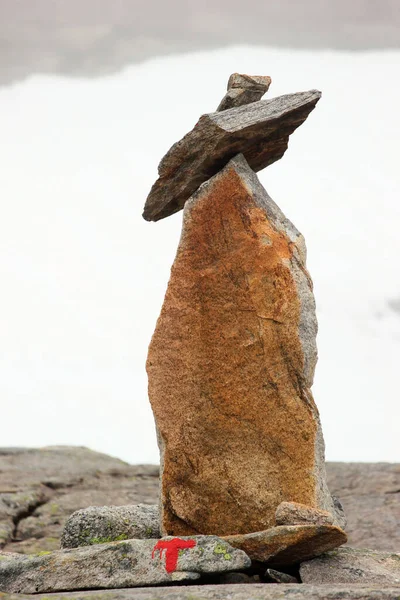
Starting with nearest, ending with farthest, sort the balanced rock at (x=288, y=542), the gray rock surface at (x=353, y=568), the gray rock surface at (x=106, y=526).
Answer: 1. the balanced rock at (x=288, y=542)
2. the gray rock surface at (x=353, y=568)
3. the gray rock surface at (x=106, y=526)

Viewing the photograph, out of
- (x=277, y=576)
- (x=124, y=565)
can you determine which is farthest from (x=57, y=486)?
(x=277, y=576)

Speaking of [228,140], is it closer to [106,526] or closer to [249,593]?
[106,526]

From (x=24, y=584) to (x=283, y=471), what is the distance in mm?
3635

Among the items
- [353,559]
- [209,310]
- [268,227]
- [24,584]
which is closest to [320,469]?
[353,559]

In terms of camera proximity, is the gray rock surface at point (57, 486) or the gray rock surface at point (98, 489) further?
the gray rock surface at point (98, 489)

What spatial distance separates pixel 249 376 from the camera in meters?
11.3

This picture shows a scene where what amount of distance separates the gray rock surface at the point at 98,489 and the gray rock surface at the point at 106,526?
7.69m

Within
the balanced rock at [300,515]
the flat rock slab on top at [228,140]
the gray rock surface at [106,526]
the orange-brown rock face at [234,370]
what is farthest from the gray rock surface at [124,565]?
the flat rock slab on top at [228,140]

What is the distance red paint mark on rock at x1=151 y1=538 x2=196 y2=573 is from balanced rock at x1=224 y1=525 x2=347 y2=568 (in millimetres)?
631

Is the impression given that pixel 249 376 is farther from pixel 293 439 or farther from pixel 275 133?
pixel 275 133

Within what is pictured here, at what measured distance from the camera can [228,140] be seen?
11617mm

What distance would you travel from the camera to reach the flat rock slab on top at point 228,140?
11.6 m

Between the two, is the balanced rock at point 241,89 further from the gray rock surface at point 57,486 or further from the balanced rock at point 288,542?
the gray rock surface at point 57,486

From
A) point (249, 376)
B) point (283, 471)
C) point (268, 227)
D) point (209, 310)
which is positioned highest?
point (268, 227)
